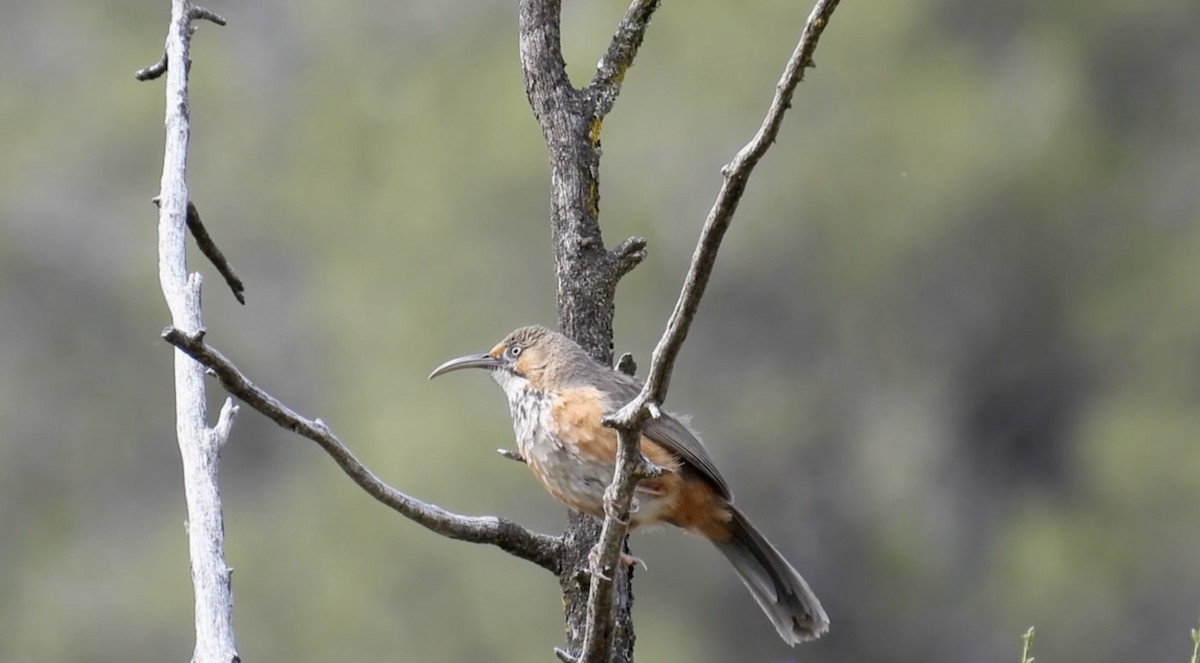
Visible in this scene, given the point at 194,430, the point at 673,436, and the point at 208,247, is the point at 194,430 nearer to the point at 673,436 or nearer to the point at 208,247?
the point at 208,247

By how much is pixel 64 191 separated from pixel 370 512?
244 inches

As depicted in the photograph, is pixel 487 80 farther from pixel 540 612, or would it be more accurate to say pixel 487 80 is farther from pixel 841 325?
pixel 540 612

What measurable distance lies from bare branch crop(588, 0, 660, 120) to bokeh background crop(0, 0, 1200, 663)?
11.1 meters

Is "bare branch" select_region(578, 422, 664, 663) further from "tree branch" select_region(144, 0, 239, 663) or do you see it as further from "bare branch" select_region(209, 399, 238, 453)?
"bare branch" select_region(209, 399, 238, 453)

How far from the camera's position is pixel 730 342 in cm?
1817

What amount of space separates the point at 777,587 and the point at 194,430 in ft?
7.13

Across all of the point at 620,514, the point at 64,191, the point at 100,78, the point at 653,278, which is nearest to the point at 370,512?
the point at 653,278

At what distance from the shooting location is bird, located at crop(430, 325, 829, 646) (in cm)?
509

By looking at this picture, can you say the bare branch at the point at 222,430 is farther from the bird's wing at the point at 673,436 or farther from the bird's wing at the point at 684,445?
the bird's wing at the point at 684,445

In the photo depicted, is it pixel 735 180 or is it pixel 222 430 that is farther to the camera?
pixel 222 430

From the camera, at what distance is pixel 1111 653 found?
18.5m

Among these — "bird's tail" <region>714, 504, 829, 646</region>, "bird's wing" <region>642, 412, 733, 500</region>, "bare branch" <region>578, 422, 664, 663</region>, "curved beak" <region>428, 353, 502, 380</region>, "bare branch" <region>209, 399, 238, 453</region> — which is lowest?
"bare branch" <region>578, 422, 664, 663</region>

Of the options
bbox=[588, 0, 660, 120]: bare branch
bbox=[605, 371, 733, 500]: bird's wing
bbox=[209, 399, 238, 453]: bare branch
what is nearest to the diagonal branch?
bbox=[209, 399, 238, 453]: bare branch

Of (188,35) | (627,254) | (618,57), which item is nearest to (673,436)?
(627,254)
